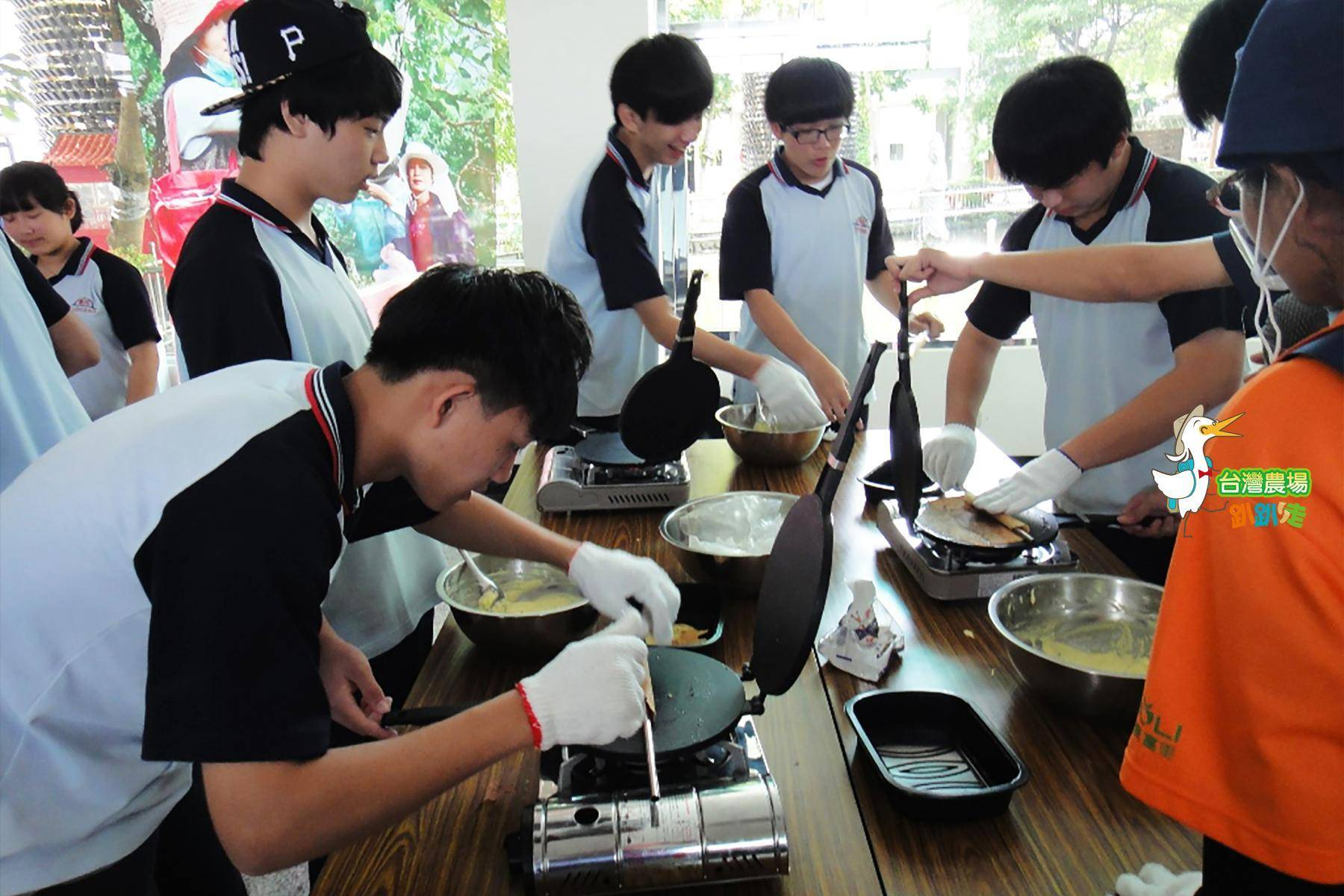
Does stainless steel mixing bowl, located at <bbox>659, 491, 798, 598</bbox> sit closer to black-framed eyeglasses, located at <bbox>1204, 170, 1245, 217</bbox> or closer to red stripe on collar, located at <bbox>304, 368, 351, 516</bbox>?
red stripe on collar, located at <bbox>304, 368, 351, 516</bbox>

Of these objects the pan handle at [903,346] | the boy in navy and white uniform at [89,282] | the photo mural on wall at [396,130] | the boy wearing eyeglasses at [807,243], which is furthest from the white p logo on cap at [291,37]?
the photo mural on wall at [396,130]

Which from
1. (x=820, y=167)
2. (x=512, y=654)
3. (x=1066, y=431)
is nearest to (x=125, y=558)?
(x=512, y=654)

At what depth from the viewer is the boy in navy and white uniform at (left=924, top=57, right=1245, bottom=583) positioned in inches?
64.6

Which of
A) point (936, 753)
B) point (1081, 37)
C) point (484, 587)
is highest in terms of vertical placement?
point (1081, 37)

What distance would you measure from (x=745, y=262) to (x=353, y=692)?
6.43ft

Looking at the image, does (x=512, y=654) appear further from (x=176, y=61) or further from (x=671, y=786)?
(x=176, y=61)

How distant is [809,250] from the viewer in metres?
2.90

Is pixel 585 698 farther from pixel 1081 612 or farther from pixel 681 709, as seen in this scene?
pixel 1081 612

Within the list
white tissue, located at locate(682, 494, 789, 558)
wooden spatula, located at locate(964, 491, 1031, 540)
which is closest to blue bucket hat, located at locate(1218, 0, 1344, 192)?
wooden spatula, located at locate(964, 491, 1031, 540)

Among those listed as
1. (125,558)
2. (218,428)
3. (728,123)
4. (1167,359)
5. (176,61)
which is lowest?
(1167,359)

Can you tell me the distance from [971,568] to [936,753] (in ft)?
1.39

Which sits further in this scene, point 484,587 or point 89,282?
point 89,282

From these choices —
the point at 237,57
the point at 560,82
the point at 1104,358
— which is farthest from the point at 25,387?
the point at 560,82

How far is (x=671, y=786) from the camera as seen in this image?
947 mm
